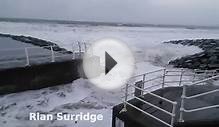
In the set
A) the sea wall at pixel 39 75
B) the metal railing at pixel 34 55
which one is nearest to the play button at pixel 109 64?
the sea wall at pixel 39 75

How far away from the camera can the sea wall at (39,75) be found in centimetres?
843

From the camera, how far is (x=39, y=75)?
9234 millimetres

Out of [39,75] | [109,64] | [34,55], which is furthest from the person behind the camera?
[34,55]

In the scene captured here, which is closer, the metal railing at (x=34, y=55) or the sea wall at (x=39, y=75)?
the sea wall at (x=39, y=75)

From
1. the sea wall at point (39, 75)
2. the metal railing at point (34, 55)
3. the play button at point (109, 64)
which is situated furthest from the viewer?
the play button at point (109, 64)

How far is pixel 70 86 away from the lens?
32.3 feet

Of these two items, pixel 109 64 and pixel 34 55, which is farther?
pixel 34 55

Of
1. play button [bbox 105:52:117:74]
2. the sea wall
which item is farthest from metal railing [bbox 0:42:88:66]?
play button [bbox 105:52:117:74]

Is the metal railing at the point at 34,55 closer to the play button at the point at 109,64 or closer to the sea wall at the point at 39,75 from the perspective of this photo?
the sea wall at the point at 39,75

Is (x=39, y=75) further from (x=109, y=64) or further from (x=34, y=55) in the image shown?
(x=34, y=55)

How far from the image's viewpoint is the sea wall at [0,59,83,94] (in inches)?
332

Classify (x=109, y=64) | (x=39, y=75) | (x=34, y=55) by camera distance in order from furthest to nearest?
A: (x=34, y=55) < (x=109, y=64) < (x=39, y=75)

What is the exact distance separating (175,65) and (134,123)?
14.3 meters

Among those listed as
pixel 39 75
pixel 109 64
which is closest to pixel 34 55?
pixel 39 75
